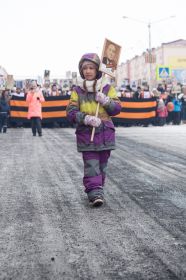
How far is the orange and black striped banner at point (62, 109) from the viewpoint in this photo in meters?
22.7

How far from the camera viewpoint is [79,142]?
534 cm

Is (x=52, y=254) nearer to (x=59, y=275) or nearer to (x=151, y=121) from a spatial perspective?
(x=59, y=275)

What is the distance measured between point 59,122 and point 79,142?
17.6 meters

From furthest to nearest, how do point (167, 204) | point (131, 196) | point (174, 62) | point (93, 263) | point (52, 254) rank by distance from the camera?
point (174, 62) < point (131, 196) < point (167, 204) < point (52, 254) < point (93, 263)

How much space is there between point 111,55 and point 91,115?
0.99m

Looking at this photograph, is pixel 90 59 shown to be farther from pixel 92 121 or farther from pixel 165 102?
pixel 165 102

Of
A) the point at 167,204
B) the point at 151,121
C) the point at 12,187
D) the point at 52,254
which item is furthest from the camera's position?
the point at 151,121

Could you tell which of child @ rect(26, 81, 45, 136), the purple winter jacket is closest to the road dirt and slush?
the purple winter jacket

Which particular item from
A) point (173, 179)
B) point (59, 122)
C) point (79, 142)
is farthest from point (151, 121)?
point (79, 142)

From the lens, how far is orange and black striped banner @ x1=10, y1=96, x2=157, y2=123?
22.7 meters

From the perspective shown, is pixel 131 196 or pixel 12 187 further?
pixel 12 187

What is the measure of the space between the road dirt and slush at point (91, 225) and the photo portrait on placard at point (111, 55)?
1.49 m

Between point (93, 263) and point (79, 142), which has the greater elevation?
point (79, 142)

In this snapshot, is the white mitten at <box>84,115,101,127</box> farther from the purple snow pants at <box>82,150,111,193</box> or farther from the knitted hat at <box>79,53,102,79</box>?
the knitted hat at <box>79,53,102,79</box>
